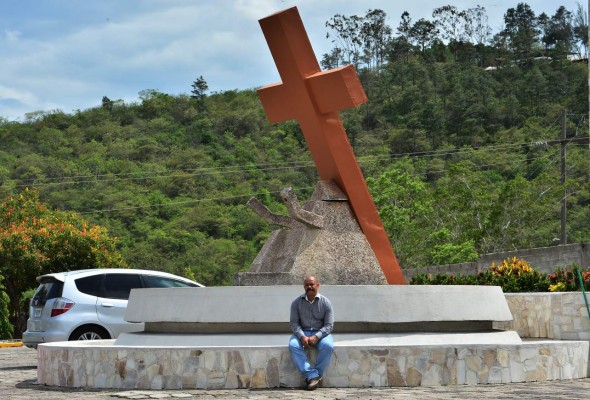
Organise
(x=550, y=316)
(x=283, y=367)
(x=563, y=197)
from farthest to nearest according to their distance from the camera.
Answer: (x=563, y=197)
(x=550, y=316)
(x=283, y=367)

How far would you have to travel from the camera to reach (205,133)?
6250 centimetres

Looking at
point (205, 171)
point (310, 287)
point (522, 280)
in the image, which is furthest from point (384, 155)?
point (310, 287)

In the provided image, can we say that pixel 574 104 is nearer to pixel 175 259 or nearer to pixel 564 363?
pixel 175 259

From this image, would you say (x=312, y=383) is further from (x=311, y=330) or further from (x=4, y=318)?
(x=4, y=318)

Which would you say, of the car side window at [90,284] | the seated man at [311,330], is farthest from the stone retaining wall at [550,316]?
the car side window at [90,284]

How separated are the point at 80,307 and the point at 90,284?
48 centimetres

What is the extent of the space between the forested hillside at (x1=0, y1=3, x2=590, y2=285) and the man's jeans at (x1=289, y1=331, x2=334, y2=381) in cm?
2216

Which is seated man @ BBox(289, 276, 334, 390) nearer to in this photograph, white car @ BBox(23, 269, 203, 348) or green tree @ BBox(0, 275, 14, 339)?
white car @ BBox(23, 269, 203, 348)

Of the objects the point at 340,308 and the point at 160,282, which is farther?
the point at 160,282

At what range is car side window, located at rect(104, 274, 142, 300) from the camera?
49.6 ft

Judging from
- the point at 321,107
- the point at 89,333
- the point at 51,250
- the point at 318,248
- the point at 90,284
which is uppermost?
the point at 321,107

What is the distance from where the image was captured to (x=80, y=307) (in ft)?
48.2

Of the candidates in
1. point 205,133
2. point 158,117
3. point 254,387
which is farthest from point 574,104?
point 254,387

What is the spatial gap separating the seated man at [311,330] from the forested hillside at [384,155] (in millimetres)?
22001
